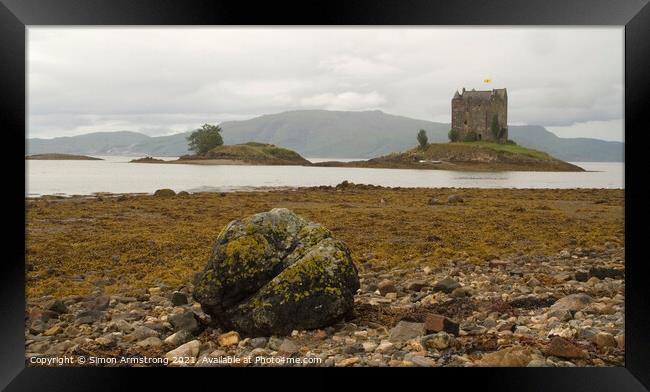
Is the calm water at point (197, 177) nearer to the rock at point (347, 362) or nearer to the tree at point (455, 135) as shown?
the tree at point (455, 135)

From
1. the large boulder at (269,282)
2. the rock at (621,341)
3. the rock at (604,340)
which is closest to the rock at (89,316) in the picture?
the large boulder at (269,282)

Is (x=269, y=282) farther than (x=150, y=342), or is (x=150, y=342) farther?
(x=150, y=342)

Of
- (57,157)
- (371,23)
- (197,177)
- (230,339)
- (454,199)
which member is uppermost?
(371,23)

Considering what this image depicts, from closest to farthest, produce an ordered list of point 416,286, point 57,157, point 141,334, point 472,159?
point 141,334
point 416,286
point 57,157
point 472,159

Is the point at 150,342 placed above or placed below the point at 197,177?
below

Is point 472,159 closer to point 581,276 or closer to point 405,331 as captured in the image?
point 581,276

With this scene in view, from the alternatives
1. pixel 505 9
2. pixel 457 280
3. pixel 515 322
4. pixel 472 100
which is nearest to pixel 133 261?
pixel 457 280

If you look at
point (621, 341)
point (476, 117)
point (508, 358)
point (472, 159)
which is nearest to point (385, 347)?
point (508, 358)

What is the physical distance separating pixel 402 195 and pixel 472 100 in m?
4.24

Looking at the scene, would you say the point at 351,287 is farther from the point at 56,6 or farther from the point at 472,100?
the point at 472,100

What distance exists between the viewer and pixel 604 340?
20.7 feet

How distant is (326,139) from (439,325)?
21.9 ft

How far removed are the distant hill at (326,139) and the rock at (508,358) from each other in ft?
18.0

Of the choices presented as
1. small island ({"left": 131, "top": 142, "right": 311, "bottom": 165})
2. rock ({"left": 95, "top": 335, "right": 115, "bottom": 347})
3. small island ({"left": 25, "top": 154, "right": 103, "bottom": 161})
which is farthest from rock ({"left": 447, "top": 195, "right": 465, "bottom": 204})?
rock ({"left": 95, "top": 335, "right": 115, "bottom": 347})
